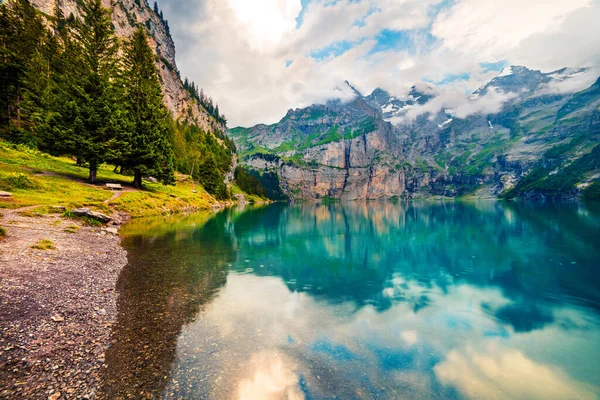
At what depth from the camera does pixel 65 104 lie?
47000mm

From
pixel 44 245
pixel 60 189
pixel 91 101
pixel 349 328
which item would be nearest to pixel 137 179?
pixel 91 101

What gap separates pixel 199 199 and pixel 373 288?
78.8 m

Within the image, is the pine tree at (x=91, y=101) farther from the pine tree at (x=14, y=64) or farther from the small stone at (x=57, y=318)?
the small stone at (x=57, y=318)

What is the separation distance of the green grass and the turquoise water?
5.04m

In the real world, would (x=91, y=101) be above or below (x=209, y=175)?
above

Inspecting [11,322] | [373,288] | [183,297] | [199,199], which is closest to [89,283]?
[183,297]

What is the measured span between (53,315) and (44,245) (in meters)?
11.2

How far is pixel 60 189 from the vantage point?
132 ft

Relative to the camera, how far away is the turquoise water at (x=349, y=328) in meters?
9.98

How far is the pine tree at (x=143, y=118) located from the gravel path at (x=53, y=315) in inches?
1475

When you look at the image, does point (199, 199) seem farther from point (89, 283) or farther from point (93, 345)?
point (93, 345)

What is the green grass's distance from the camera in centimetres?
1904

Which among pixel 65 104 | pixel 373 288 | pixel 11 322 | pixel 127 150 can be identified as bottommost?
pixel 373 288

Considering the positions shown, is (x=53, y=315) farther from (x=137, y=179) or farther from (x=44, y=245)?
(x=137, y=179)
